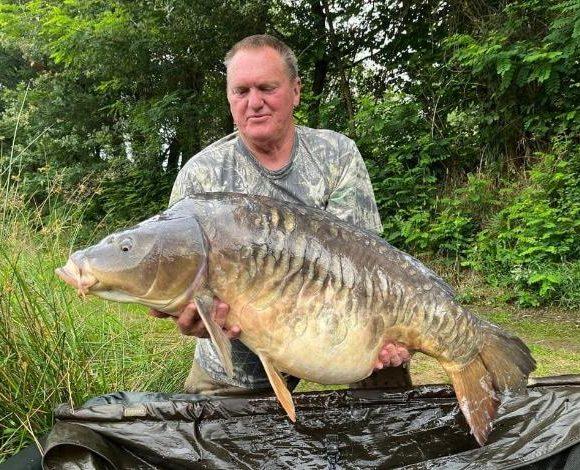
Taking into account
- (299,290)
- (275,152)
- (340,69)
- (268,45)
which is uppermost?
(340,69)

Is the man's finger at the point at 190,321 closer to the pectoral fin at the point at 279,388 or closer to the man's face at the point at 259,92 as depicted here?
the pectoral fin at the point at 279,388

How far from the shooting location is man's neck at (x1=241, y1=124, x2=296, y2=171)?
5.31 ft

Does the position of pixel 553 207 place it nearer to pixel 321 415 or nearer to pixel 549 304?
pixel 549 304

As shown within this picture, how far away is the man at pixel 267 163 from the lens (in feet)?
5.07

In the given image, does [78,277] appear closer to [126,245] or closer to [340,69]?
[126,245]

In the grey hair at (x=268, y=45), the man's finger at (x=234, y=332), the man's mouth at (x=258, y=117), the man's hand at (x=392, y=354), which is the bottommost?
the man's hand at (x=392, y=354)

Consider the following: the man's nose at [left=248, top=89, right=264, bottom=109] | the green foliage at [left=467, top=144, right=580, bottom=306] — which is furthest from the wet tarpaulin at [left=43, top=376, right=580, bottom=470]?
the green foliage at [left=467, top=144, right=580, bottom=306]

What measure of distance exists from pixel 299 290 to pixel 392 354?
28cm

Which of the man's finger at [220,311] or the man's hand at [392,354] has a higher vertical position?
the man's finger at [220,311]

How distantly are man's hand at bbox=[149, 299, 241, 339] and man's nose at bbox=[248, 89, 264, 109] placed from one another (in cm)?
62

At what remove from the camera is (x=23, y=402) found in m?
1.48

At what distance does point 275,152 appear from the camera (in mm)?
1635

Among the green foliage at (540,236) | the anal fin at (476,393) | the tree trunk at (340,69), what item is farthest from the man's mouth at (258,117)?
the tree trunk at (340,69)

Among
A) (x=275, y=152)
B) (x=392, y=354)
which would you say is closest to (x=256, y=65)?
(x=275, y=152)
